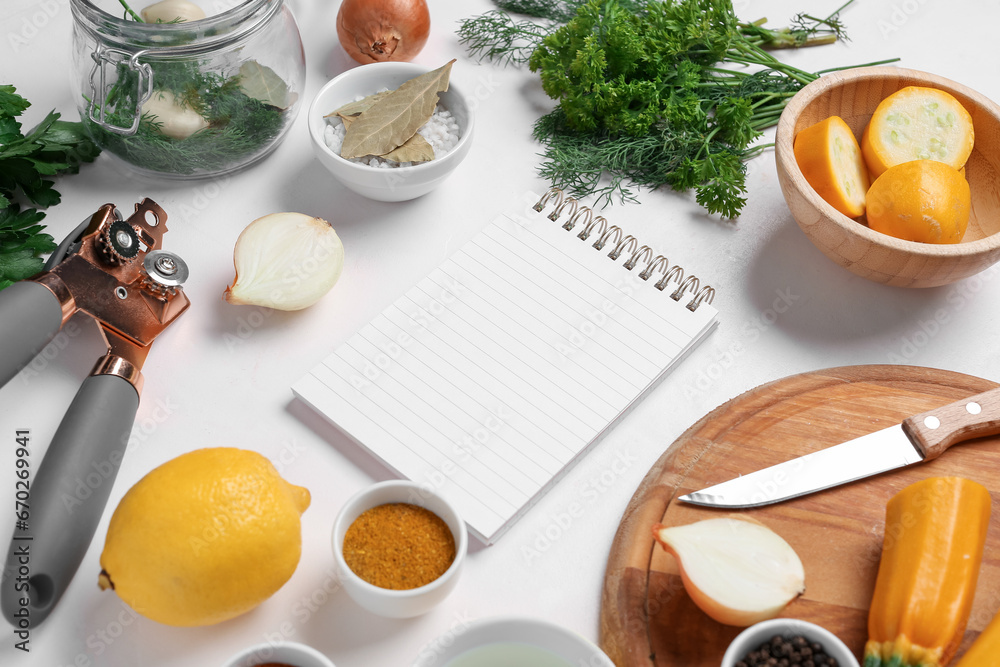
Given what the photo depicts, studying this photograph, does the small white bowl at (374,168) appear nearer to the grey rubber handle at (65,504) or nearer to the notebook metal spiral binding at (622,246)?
the notebook metal spiral binding at (622,246)

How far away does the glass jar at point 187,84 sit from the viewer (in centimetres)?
98

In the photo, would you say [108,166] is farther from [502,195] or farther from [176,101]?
[502,195]

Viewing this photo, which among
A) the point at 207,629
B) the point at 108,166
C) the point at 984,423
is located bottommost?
the point at 207,629

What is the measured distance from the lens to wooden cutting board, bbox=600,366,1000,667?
808mm

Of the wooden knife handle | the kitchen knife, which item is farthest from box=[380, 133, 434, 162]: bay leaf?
the wooden knife handle

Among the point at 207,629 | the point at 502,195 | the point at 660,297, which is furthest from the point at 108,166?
the point at 660,297

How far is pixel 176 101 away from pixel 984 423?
1051 millimetres

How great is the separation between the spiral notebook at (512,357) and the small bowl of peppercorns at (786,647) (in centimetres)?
27

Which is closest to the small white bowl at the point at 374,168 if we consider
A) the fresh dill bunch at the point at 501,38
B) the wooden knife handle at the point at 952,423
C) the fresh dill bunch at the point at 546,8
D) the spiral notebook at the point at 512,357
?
the spiral notebook at the point at 512,357

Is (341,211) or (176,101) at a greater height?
(176,101)

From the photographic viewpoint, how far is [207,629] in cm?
82

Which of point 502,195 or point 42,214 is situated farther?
point 502,195

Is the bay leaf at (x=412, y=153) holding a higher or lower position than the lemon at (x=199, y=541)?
higher

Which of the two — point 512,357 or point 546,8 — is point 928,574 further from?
point 546,8
